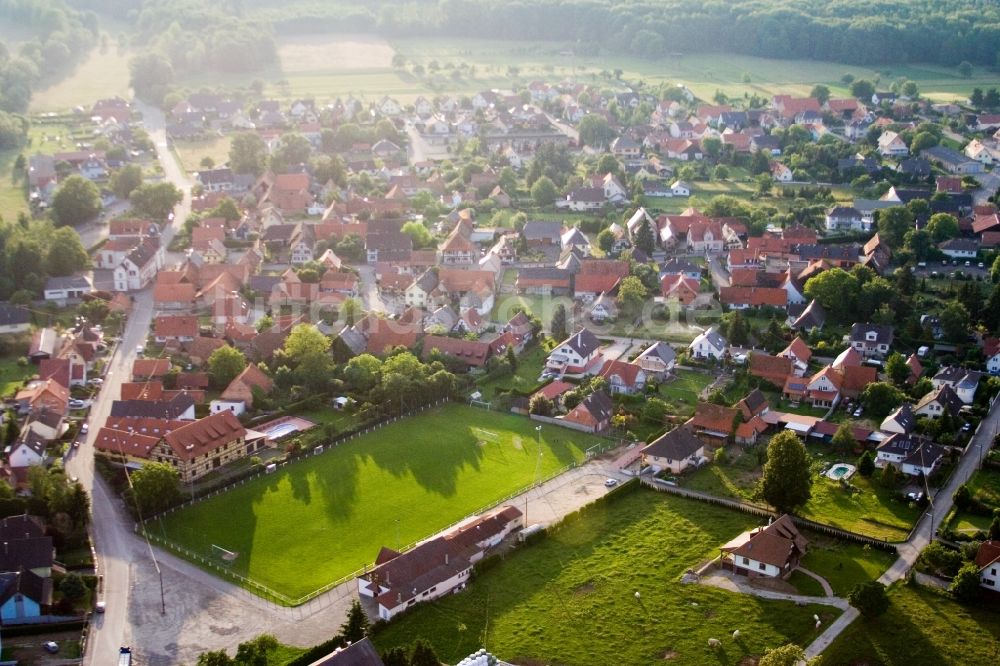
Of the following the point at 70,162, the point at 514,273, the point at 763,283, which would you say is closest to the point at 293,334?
the point at 514,273

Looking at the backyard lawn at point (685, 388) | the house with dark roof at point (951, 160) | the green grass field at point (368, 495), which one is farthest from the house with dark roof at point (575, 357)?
the house with dark roof at point (951, 160)

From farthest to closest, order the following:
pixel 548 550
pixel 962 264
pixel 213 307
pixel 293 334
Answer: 1. pixel 962 264
2. pixel 213 307
3. pixel 293 334
4. pixel 548 550

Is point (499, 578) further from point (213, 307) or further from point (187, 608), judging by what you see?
point (213, 307)

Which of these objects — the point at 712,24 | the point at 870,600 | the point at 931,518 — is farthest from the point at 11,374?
the point at 712,24

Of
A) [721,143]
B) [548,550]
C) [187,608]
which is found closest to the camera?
[187,608]

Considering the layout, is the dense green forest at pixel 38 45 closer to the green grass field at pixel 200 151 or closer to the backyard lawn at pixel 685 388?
the green grass field at pixel 200 151

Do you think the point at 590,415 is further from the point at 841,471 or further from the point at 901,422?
the point at 901,422
